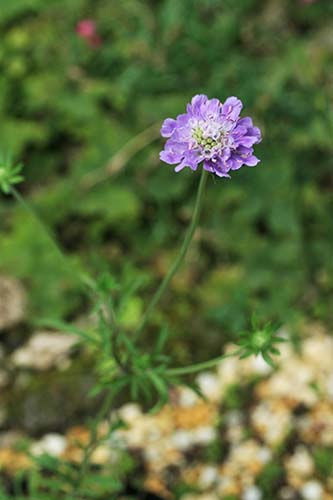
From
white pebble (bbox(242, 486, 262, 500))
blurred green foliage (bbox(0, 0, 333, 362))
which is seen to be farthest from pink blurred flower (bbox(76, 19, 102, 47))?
white pebble (bbox(242, 486, 262, 500))

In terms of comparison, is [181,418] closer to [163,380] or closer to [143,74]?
[163,380]

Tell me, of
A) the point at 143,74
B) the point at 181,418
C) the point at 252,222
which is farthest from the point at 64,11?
the point at 181,418

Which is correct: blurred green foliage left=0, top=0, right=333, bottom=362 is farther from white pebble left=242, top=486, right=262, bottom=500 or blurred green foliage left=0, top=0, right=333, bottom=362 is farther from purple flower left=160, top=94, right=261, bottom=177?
purple flower left=160, top=94, right=261, bottom=177

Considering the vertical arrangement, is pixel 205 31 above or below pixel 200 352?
above

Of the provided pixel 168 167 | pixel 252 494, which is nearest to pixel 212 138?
pixel 252 494

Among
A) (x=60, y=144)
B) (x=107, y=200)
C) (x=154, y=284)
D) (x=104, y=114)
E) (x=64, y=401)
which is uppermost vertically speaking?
(x=60, y=144)
